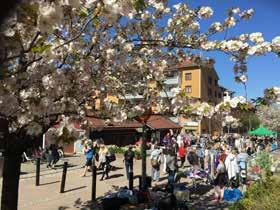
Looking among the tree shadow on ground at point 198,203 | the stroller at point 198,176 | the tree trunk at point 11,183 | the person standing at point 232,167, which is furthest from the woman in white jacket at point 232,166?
the tree trunk at point 11,183

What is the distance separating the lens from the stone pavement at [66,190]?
14117 mm

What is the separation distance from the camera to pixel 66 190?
16625 millimetres

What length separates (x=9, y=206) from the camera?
31.0ft

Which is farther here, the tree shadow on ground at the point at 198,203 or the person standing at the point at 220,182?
the person standing at the point at 220,182

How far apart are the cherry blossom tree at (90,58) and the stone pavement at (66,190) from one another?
4.78 meters

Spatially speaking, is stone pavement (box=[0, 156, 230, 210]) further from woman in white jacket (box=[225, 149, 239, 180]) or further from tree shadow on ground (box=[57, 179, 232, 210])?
woman in white jacket (box=[225, 149, 239, 180])

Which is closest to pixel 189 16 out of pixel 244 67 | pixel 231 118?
pixel 244 67

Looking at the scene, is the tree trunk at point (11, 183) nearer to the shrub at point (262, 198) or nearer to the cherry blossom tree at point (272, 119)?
the shrub at point (262, 198)

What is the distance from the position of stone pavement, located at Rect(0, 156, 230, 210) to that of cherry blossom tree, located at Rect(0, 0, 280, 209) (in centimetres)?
478

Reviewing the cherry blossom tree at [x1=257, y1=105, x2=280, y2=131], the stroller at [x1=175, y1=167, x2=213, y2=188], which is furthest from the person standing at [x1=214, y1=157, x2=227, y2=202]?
the cherry blossom tree at [x1=257, y1=105, x2=280, y2=131]

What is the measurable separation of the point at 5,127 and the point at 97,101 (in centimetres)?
193

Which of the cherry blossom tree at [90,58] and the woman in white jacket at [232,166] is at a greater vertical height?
the cherry blossom tree at [90,58]

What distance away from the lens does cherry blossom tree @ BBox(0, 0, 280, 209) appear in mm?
5000

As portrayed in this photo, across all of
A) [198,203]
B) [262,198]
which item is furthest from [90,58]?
[198,203]
